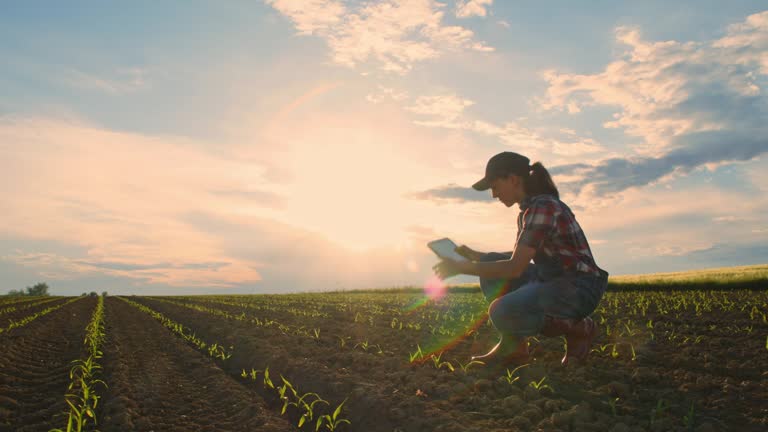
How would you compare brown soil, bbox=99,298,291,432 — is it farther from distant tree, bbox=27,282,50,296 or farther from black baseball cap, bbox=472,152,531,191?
distant tree, bbox=27,282,50,296

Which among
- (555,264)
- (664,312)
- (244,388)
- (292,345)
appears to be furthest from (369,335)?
(664,312)

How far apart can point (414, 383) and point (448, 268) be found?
1211mm

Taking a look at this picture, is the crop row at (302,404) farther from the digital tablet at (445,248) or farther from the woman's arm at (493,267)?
the digital tablet at (445,248)

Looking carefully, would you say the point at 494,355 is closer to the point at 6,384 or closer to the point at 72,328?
the point at 6,384

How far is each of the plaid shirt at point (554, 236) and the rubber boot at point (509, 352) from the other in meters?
0.86

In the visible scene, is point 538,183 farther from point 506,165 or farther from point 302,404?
point 302,404

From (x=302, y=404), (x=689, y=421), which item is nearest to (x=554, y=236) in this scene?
(x=689, y=421)

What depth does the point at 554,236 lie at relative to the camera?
442cm

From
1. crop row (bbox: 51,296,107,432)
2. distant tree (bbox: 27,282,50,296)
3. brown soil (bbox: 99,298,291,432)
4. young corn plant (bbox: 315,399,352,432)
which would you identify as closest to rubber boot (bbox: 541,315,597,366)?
young corn plant (bbox: 315,399,352,432)

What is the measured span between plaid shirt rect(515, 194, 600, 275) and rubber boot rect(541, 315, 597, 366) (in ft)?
1.69

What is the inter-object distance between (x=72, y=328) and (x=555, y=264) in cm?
1325

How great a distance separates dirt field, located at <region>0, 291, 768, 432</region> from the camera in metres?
3.82

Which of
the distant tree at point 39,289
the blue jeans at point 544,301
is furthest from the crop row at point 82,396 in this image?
the distant tree at point 39,289

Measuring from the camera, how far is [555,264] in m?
4.63
